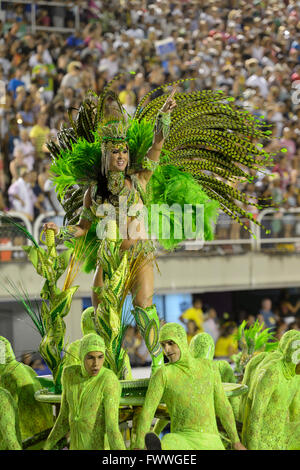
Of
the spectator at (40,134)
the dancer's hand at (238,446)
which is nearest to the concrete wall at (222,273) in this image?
the spectator at (40,134)

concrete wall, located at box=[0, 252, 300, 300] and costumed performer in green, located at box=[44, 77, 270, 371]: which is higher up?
costumed performer in green, located at box=[44, 77, 270, 371]

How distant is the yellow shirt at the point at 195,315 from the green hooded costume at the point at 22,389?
12.7 feet

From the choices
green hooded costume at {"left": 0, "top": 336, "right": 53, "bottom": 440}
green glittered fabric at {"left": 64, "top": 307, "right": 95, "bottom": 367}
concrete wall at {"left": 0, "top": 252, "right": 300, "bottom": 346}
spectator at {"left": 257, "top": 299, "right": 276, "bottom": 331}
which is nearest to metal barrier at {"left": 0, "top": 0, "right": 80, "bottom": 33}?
concrete wall at {"left": 0, "top": 252, "right": 300, "bottom": 346}

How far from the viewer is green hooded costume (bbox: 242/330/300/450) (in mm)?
3396

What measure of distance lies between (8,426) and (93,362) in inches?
16.4

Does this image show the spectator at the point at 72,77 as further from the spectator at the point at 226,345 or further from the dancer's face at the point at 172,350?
the dancer's face at the point at 172,350

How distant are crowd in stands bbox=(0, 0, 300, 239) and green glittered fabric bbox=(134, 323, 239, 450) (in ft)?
13.6

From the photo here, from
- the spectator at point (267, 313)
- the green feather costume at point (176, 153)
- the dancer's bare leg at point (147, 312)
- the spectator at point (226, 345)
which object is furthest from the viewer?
the spectator at point (267, 313)

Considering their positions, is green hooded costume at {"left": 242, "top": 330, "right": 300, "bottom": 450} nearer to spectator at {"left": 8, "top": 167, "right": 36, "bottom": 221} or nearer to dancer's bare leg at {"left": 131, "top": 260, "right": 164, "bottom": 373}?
dancer's bare leg at {"left": 131, "top": 260, "right": 164, "bottom": 373}

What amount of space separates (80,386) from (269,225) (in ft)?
15.7

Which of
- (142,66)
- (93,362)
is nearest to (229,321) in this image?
(142,66)

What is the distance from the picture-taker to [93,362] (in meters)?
3.24

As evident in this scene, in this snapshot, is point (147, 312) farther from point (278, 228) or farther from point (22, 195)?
point (278, 228)

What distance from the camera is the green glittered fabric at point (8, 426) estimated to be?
3.28 metres
